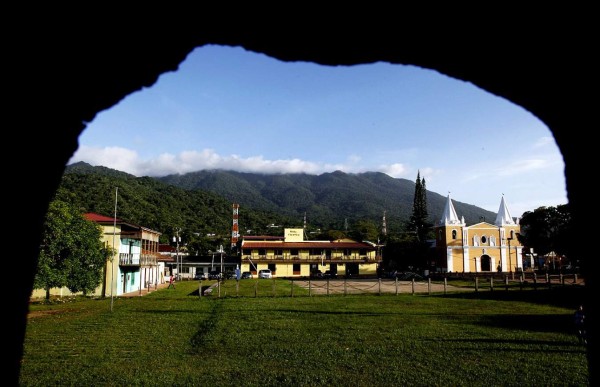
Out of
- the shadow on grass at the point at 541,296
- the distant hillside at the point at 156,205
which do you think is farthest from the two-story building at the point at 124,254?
the shadow on grass at the point at 541,296

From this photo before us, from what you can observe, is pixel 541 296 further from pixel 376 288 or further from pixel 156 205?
pixel 156 205

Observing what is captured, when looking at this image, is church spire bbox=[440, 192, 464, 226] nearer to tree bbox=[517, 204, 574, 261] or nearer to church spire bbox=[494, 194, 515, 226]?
church spire bbox=[494, 194, 515, 226]

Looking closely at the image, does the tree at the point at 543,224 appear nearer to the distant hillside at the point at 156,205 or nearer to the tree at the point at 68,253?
the tree at the point at 68,253

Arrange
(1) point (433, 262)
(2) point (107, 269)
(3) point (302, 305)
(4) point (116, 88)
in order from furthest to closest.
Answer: (1) point (433, 262)
(2) point (107, 269)
(3) point (302, 305)
(4) point (116, 88)

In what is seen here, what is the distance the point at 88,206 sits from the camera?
2218 inches

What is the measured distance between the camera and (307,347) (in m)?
10.9

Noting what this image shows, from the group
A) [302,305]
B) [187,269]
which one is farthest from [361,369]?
[187,269]

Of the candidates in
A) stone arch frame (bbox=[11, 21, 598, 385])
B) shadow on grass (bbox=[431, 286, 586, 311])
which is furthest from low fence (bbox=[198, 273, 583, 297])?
stone arch frame (bbox=[11, 21, 598, 385])

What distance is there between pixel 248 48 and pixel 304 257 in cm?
5811

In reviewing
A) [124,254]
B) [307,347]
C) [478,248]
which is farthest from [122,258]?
[478,248]

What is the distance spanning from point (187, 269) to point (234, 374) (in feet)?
A: 195

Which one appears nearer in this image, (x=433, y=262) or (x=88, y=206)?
(x=88, y=206)

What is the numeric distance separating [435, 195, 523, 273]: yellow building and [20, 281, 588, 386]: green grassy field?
132ft

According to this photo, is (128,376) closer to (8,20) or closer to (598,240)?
(8,20)
